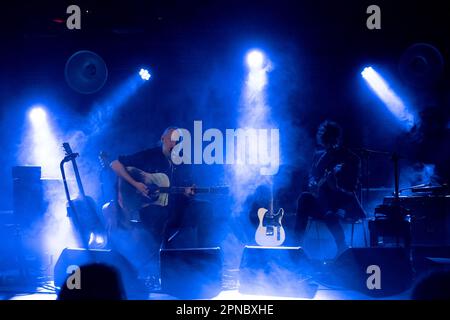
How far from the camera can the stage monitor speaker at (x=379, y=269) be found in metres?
4.12

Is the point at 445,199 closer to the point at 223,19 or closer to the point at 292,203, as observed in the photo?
the point at 292,203

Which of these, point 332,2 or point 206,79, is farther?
point 206,79

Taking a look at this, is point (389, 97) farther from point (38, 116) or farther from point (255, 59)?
point (38, 116)

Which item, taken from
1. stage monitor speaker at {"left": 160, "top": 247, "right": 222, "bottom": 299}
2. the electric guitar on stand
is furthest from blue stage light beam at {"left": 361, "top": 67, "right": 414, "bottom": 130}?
stage monitor speaker at {"left": 160, "top": 247, "right": 222, "bottom": 299}

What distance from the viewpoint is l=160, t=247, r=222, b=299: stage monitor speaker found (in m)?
4.26

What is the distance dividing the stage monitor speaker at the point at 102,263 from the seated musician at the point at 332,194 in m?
1.86

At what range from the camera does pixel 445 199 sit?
5.59m

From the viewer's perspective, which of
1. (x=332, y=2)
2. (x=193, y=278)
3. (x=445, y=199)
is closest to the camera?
(x=193, y=278)

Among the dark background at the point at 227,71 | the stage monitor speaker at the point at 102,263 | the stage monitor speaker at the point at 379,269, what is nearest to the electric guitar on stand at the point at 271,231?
the dark background at the point at 227,71

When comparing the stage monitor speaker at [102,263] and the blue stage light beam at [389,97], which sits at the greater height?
the blue stage light beam at [389,97]

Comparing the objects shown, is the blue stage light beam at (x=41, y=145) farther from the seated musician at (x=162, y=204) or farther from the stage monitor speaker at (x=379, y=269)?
the stage monitor speaker at (x=379, y=269)

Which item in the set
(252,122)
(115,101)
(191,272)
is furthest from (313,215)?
(115,101)

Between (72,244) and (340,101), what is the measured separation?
3923 millimetres

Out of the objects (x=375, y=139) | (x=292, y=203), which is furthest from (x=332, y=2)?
(x=292, y=203)
